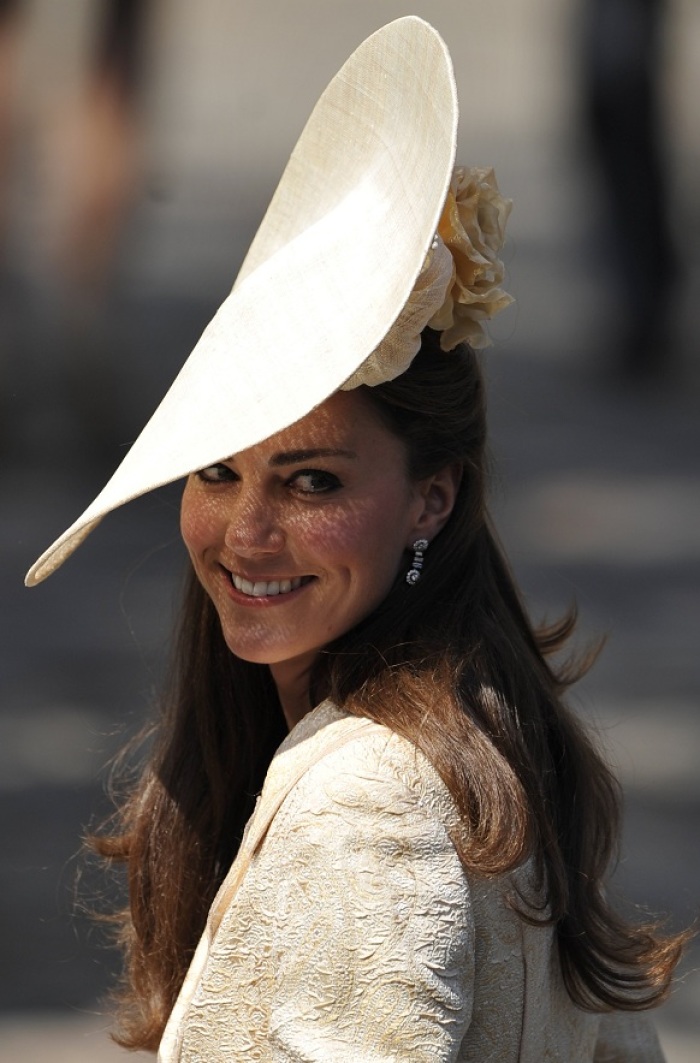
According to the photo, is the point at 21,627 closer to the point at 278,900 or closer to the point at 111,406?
the point at 111,406

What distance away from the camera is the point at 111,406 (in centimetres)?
806

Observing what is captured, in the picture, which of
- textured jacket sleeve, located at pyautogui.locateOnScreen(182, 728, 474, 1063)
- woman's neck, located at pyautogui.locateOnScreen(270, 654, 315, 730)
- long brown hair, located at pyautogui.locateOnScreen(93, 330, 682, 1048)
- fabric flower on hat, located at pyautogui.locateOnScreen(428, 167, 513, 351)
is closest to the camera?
textured jacket sleeve, located at pyautogui.locateOnScreen(182, 728, 474, 1063)

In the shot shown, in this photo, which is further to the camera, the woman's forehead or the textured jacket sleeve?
the woman's forehead

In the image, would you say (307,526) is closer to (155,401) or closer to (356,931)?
(356,931)

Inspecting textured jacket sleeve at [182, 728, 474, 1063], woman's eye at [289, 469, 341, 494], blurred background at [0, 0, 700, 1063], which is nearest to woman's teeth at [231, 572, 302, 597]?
woman's eye at [289, 469, 341, 494]

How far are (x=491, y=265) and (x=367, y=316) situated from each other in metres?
0.24

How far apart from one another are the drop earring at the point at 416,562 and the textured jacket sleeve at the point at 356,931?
0.29 m

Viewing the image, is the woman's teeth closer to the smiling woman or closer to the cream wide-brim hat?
the smiling woman

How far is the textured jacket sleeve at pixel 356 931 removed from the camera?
162 centimetres

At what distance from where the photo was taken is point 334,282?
1.79m

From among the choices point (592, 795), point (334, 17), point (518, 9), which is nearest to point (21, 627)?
point (592, 795)

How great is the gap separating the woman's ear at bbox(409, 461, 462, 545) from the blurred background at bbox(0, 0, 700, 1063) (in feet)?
5.54

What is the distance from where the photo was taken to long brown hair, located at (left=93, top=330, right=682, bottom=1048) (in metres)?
1.77

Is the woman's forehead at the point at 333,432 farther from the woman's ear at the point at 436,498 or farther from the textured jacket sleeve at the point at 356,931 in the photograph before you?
the textured jacket sleeve at the point at 356,931
